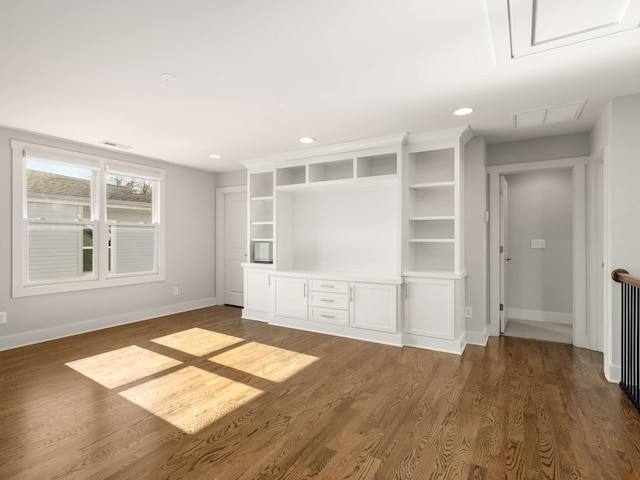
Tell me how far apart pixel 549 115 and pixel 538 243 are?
2356 millimetres

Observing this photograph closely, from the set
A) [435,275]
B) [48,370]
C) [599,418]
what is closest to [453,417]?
[599,418]

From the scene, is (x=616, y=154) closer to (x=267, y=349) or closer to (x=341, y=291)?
(x=341, y=291)

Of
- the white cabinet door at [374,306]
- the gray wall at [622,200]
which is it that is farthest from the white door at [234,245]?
the gray wall at [622,200]

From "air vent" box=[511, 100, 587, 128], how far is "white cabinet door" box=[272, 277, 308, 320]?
3.03 metres

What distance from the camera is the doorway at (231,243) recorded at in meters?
6.05

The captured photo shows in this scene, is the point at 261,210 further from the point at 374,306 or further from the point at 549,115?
the point at 549,115

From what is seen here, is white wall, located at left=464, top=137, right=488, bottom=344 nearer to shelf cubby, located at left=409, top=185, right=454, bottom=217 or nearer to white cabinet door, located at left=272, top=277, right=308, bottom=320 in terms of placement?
shelf cubby, located at left=409, top=185, right=454, bottom=217

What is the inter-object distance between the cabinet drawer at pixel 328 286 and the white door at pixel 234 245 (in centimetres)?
199

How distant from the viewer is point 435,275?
3.72m

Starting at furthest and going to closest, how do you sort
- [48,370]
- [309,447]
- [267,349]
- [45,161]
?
[45,161], [267,349], [48,370], [309,447]

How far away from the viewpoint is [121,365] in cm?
323

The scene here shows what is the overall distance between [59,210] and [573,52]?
5.30m

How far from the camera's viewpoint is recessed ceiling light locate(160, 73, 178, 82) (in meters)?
2.46

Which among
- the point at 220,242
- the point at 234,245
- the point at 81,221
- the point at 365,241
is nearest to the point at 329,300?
the point at 365,241
